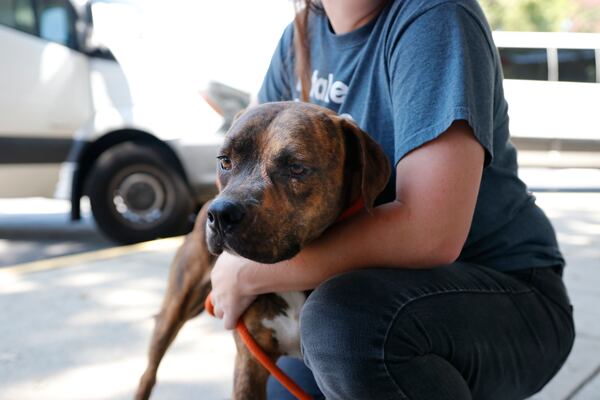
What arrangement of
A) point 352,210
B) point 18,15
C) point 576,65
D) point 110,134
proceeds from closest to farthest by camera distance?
point 352,210
point 18,15
point 110,134
point 576,65

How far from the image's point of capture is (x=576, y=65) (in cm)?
953

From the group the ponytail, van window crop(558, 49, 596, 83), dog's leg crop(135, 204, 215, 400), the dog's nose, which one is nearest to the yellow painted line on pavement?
dog's leg crop(135, 204, 215, 400)

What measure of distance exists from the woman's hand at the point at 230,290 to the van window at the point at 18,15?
3957 mm

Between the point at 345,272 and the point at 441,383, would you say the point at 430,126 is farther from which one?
the point at 441,383

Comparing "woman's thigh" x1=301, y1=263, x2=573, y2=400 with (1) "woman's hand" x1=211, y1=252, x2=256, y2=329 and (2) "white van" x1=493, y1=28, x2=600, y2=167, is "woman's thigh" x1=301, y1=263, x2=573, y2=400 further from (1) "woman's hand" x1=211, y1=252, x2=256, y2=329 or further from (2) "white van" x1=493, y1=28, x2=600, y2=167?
(2) "white van" x1=493, y1=28, x2=600, y2=167

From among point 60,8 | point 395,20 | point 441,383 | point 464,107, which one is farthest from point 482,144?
point 60,8

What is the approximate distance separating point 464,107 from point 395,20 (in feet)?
1.28

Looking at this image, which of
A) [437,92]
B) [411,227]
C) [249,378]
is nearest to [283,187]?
[411,227]

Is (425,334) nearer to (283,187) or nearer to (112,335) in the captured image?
(283,187)

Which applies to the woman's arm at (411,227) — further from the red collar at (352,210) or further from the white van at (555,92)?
the white van at (555,92)

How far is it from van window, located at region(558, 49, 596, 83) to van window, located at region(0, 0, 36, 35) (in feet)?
23.3

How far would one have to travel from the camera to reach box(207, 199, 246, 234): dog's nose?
1648 millimetres

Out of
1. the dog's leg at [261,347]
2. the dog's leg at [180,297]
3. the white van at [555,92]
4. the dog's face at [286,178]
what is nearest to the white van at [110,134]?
the dog's leg at [180,297]

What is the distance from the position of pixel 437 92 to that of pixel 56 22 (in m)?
4.52
